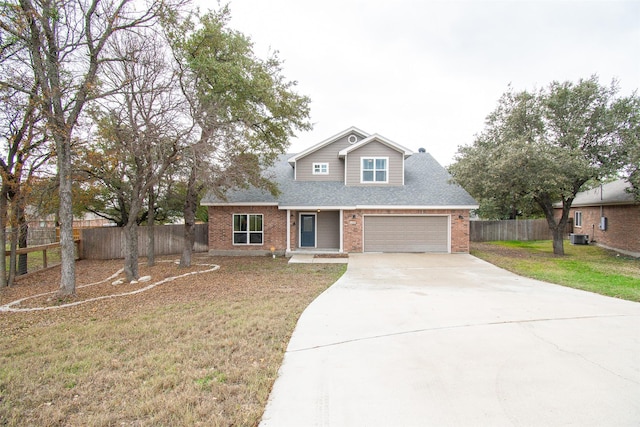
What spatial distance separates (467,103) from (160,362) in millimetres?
23792

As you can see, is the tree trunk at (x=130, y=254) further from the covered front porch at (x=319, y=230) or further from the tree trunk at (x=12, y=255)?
the covered front porch at (x=319, y=230)

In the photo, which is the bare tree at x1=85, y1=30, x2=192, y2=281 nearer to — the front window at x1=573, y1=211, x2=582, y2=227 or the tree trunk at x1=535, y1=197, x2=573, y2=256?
the tree trunk at x1=535, y1=197, x2=573, y2=256

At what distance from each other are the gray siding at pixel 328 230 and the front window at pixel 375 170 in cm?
258

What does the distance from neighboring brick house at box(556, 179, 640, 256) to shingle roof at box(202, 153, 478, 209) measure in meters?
7.93

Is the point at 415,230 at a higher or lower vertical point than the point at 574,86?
lower

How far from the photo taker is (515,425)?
8.79ft

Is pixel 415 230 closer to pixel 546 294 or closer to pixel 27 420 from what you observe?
pixel 546 294

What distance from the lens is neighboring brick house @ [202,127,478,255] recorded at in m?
15.0

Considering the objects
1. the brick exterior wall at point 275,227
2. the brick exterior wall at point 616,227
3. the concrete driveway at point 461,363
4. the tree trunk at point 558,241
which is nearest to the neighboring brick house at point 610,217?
the brick exterior wall at point 616,227

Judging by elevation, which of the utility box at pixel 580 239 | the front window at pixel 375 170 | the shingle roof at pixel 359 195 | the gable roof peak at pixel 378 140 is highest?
the gable roof peak at pixel 378 140

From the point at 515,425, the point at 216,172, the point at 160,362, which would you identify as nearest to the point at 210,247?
the point at 216,172

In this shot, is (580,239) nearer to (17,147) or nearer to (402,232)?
(402,232)

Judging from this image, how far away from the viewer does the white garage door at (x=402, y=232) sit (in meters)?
15.1

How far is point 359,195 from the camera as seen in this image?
1562 cm
